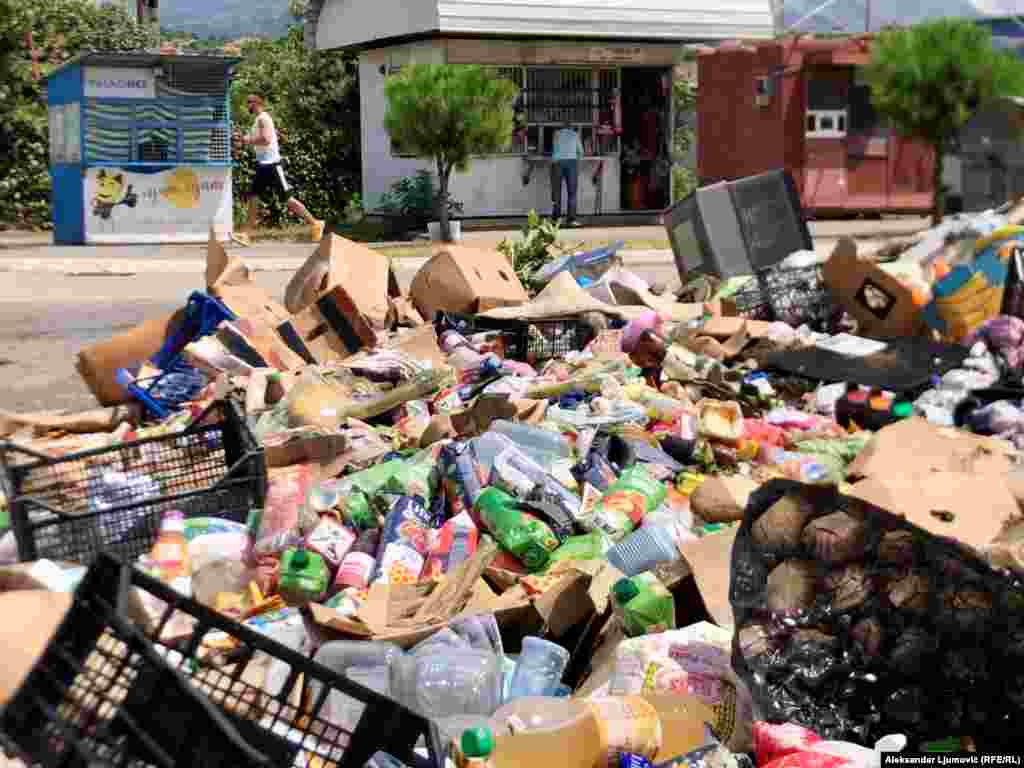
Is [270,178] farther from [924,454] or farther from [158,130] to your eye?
[924,454]

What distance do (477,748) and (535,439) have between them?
104 inches

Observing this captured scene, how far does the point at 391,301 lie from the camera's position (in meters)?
8.33

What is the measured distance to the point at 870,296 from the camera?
310 inches

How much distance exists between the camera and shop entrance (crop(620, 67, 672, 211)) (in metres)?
22.7

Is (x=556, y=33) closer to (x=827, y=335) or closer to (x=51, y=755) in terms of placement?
(x=827, y=335)

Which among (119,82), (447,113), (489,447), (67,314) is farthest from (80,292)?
(489,447)

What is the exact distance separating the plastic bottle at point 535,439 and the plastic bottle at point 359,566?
40.0 inches

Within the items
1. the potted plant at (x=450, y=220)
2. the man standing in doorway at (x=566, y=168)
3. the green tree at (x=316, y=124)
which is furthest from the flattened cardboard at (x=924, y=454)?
the green tree at (x=316, y=124)

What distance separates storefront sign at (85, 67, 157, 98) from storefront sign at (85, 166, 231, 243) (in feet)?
3.09

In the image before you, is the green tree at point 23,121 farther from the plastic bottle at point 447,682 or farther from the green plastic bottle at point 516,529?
the plastic bottle at point 447,682

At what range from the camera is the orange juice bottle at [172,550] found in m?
4.37

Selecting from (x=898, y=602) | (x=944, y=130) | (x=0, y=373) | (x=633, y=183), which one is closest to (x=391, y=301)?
(x=0, y=373)

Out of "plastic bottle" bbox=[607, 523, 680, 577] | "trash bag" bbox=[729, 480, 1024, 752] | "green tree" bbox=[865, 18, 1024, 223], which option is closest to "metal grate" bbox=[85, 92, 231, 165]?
"green tree" bbox=[865, 18, 1024, 223]

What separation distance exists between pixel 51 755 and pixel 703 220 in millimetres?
7410
